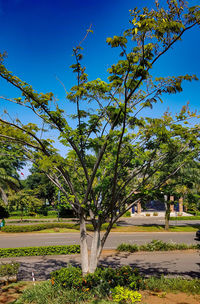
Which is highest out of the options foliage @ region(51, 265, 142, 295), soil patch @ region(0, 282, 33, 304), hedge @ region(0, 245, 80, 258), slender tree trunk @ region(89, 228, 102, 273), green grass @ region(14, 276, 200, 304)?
slender tree trunk @ region(89, 228, 102, 273)

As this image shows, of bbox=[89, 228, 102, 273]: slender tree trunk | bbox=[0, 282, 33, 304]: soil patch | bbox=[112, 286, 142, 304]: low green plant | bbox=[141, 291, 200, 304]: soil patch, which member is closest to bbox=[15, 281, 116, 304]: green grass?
bbox=[112, 286, 142, 304]: low green plant

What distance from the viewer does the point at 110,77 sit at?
600cm

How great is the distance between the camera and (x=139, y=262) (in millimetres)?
13383

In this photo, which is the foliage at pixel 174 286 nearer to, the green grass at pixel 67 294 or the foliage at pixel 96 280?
the green grass at pixel 67 294

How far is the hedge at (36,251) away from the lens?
13953 millimetres

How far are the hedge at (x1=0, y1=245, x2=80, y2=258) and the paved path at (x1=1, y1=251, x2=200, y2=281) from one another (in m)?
0.45

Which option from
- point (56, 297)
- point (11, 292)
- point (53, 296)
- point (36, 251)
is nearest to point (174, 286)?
point (56, 297)

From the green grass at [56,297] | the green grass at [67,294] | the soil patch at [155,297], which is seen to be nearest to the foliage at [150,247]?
the green grass at [67,294]

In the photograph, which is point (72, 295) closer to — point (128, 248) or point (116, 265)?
point (116, 265)

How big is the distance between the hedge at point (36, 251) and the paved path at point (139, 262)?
1.47 ft

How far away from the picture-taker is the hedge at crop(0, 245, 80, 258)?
13953mm

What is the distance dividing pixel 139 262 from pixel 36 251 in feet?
21.2

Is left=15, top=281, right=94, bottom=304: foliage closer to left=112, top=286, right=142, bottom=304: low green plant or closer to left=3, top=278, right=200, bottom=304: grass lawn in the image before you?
left=3, top=278, right=200, bottom=304: grass lawn

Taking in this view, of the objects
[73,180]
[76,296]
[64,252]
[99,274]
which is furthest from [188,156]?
[64,252]
